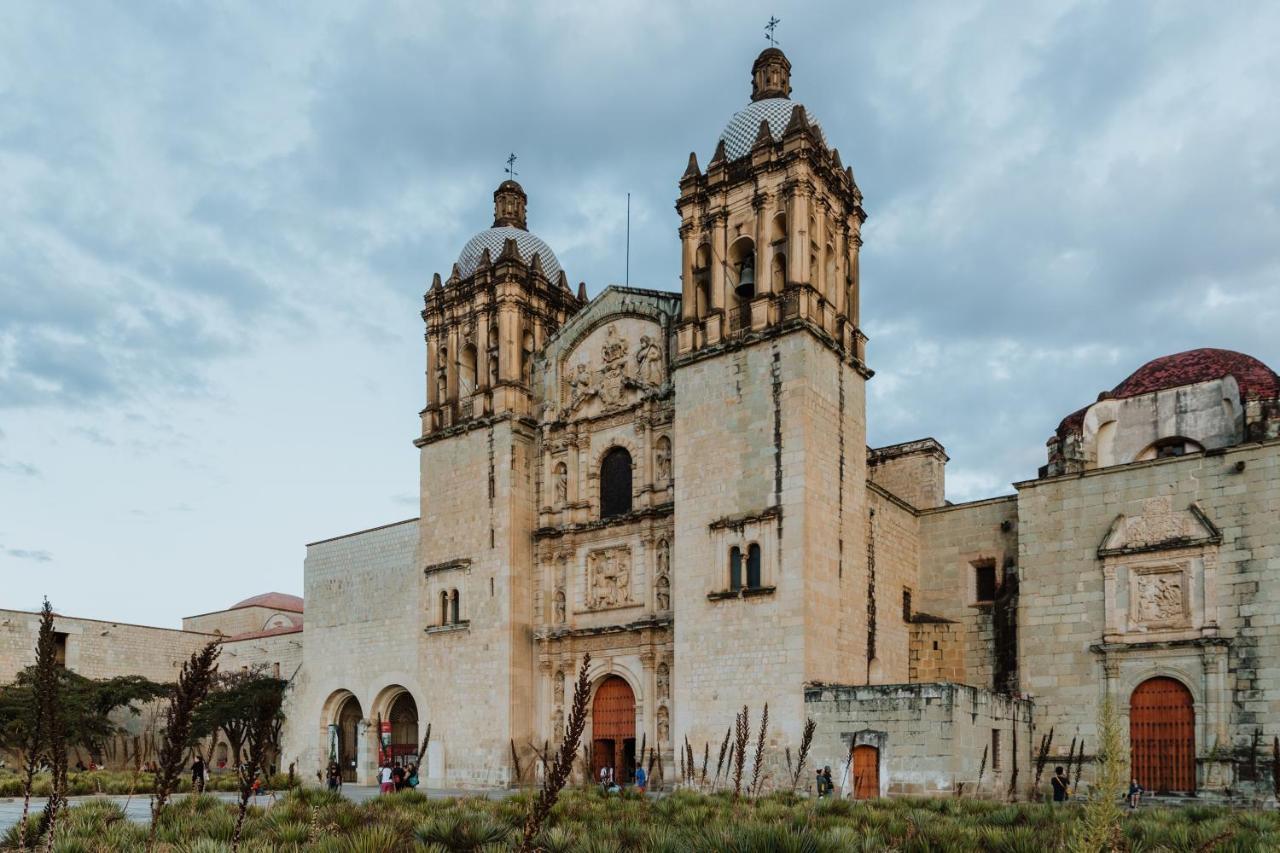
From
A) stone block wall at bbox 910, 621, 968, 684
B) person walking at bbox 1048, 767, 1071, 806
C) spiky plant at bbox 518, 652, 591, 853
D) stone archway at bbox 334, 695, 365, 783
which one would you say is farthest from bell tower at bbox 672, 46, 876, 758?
spiky plant at bbox 518, 652, 591, 853

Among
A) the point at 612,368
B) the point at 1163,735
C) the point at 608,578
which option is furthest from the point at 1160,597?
the point at 612,368

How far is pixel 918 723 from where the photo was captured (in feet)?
64.5

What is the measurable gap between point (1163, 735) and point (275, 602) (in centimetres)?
3901

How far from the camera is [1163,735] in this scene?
20828mm

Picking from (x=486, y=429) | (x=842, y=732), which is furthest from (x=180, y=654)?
(x=842, y=732)

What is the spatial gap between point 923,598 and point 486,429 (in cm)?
1160

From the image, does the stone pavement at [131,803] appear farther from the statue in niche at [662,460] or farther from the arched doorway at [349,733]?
the statue in niche at [662,460]

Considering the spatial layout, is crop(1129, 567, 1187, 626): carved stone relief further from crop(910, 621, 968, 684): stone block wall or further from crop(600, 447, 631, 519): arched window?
crop(600, 447, 631, 519): arched window

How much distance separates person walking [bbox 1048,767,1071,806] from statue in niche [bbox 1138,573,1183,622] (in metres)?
3.41

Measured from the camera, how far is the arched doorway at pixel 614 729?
25094 mm

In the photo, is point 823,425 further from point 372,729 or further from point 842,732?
point 372,729

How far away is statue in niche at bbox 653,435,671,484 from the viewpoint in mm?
25312

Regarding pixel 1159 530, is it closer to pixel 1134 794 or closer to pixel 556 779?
pixel 1134 794

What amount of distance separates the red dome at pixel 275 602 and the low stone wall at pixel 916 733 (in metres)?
34.1
